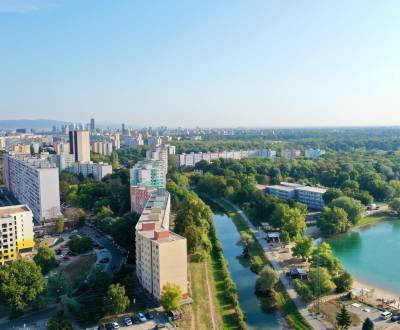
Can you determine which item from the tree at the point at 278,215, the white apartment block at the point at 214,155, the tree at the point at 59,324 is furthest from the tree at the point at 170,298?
the white apartment block at the point at 214,155

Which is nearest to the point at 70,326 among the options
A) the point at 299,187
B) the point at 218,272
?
the point at 218,272

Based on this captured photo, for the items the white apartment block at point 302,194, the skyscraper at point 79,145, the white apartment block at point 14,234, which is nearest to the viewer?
the white apartment block at point 14,234

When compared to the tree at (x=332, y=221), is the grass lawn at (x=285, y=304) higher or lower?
lower

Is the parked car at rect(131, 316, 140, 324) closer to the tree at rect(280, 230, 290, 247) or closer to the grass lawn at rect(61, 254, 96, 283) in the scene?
the grass lawn at rect(61, 254, 96, 283)

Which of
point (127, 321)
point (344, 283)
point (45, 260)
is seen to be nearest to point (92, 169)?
point (45, 260)

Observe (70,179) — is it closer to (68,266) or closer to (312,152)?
(68,266)

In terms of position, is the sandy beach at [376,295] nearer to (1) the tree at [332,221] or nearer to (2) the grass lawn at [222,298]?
(2) the grass lawn at [222,298]
